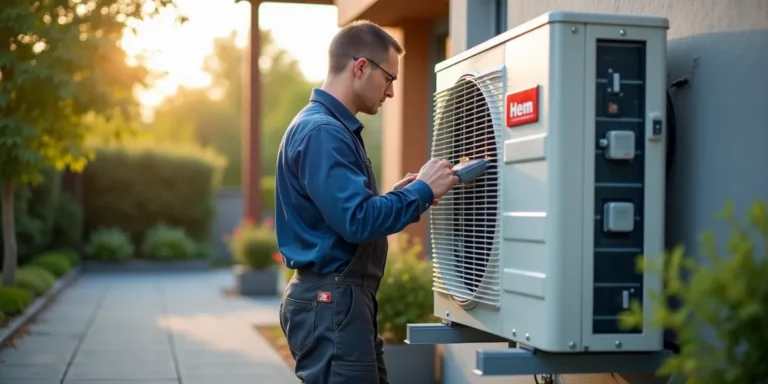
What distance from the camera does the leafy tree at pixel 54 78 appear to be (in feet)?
32.0

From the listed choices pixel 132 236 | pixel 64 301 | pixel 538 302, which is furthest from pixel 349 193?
pixel 132 236

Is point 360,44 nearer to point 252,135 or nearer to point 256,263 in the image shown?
point 256,263

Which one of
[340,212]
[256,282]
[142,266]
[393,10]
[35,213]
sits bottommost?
[142,266]

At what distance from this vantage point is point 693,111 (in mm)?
3152

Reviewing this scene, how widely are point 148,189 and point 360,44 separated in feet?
63.8

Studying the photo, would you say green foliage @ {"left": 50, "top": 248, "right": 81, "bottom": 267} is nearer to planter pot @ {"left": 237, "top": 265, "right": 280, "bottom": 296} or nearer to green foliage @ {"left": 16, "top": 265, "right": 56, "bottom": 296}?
planter pot @ {"left": 237, "top": 265, "right": 280, "bottom": 296}

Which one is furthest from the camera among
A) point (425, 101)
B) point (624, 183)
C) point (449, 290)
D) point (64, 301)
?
point (64, 301)

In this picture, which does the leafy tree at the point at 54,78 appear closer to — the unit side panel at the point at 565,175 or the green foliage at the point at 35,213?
the green foliage at the point at 35,213

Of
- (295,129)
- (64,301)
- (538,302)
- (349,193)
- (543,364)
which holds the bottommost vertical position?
(64,301)

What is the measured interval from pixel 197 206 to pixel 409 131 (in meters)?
14.9

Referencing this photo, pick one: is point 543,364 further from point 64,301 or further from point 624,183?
point 64,301

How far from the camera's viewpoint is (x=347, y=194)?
2990 mm

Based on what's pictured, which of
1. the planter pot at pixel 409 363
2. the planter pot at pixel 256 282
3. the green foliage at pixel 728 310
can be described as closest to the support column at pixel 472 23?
the planter pot at pixel 409 363

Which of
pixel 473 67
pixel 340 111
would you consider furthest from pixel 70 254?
pixel 473 67
